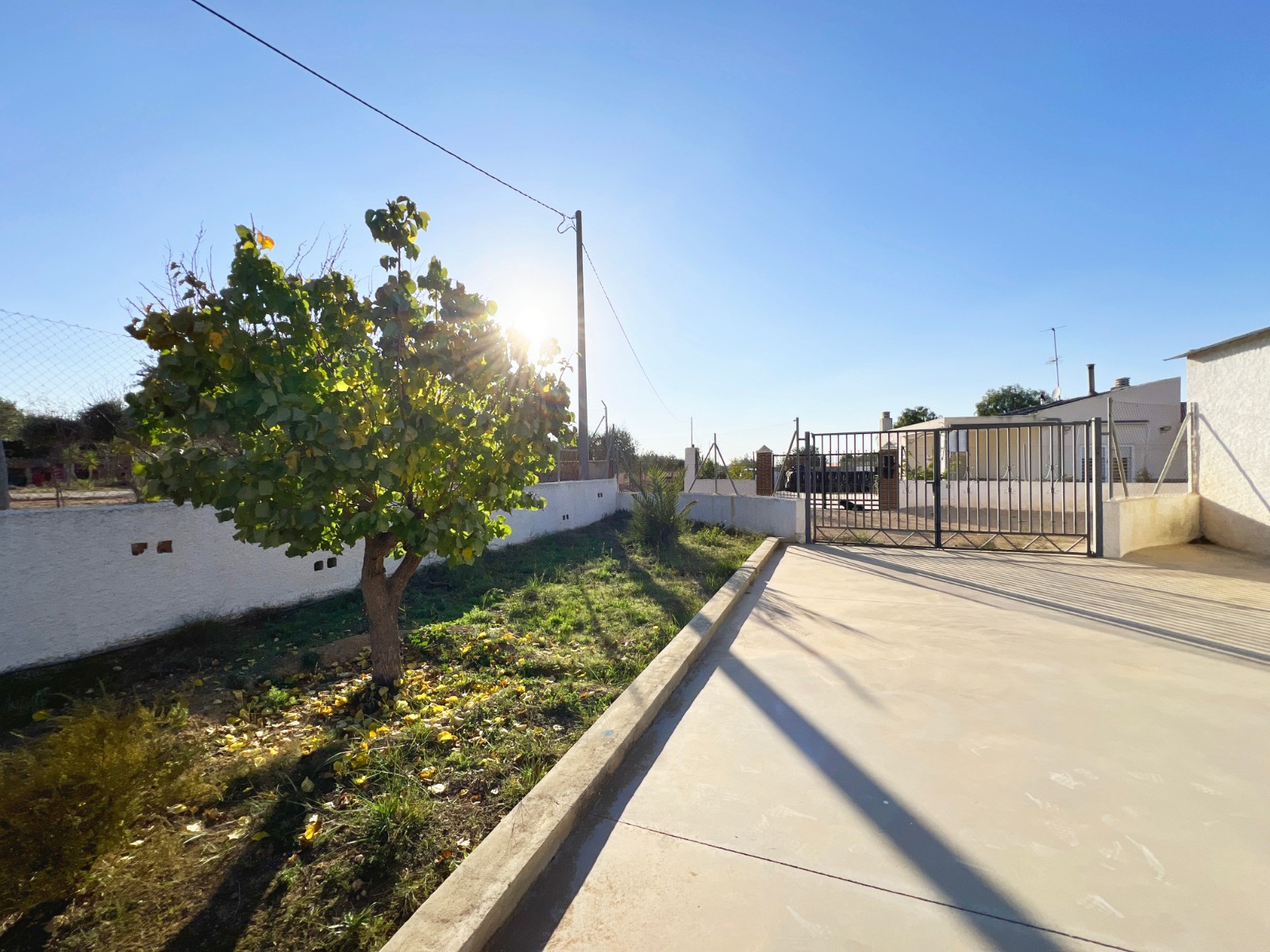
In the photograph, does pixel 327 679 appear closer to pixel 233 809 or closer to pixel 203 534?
pixel 233 809

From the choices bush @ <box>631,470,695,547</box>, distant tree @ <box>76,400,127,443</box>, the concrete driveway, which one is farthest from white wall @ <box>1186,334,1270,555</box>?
distant tree @ <box>76,400,127,443</box>

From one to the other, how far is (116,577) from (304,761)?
2.98 meters

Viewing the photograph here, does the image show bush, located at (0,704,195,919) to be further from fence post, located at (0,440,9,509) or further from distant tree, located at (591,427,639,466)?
distant tree, located at (591,427,639,466)

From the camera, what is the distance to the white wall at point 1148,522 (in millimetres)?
8156

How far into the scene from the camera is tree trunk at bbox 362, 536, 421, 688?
3736 millimetres

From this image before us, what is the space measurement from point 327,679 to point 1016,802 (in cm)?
407

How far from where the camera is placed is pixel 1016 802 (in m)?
2.37

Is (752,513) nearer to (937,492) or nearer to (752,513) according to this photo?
(752,513)

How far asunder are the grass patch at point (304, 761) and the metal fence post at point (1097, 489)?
22.1ft

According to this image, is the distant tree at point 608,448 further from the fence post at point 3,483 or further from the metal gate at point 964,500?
the fence post at point 3,483

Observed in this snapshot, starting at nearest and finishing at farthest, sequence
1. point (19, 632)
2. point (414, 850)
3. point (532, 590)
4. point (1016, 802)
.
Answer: point (414, 850) < point (1016, 802) < point (19, 632) < point (532, 590)

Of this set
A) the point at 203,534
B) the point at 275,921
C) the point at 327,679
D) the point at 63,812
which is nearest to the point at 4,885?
the point at 63,812

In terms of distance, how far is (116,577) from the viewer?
4469 mm

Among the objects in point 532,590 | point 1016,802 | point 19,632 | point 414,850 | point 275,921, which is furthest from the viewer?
point 532,590
